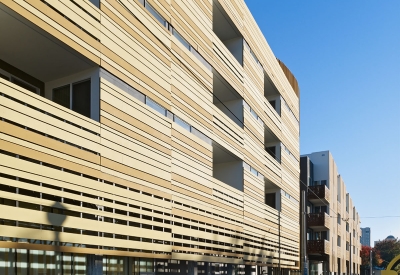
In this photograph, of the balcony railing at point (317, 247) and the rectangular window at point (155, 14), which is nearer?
the rectangular window at point (155, 14)

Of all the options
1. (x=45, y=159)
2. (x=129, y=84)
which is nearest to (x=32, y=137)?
(x=45, y=159)

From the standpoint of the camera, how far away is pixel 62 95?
15.5m

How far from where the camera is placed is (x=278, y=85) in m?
35.5

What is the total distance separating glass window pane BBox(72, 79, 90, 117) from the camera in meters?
14.6

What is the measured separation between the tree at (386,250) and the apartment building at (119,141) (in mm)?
119504

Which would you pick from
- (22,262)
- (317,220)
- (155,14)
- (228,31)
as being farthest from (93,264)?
(317,220)

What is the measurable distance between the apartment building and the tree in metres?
120

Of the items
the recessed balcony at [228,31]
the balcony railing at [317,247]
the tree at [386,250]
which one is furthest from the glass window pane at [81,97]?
the tree at [386,250]

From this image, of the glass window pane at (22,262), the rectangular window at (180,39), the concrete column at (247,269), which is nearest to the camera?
the glass window pane at (22,262)

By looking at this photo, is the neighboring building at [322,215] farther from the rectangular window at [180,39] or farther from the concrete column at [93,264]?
the concrete column at [93,264]

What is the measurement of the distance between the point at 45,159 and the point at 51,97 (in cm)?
416

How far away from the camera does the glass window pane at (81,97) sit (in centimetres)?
1455

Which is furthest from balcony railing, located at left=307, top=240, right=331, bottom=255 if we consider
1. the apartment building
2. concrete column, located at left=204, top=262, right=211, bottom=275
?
concrete column, located at left=204, top=262, right=211, bottom=275

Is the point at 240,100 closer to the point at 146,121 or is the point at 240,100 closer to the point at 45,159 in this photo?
the point at 146,121
